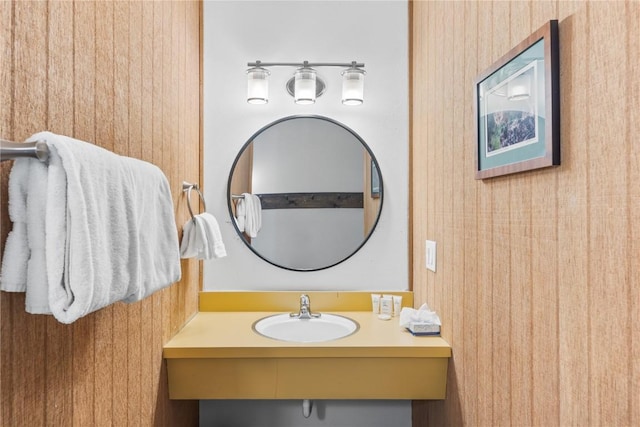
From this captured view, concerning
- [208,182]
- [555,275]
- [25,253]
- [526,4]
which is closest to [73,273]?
[25,253]

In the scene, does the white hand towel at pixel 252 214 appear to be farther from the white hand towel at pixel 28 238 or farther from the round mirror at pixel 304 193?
the white hand towel at pixel 28 238

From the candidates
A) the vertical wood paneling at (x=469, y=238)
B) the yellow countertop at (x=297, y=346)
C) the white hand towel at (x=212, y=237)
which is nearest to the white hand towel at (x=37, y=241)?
the yellow countertop at (x=297, y=346)

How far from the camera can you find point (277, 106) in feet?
6.34

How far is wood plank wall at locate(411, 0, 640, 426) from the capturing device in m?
0.62

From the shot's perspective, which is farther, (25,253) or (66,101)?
(66,101)

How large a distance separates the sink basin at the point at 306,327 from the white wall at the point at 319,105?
0.62 feet

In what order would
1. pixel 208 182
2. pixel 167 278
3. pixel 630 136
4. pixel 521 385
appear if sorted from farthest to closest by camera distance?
pixel 208 182
pixel 167 278
pixel 521 385
pixel 630 136

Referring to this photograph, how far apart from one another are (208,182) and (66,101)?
110 centimetres

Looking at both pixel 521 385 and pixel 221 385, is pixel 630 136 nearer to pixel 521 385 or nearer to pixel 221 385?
pixel 521 385

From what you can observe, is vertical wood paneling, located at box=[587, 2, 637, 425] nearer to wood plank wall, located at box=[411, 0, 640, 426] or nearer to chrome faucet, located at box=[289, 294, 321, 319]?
wood plank wall, located at box=[411, 0, 640, 426]

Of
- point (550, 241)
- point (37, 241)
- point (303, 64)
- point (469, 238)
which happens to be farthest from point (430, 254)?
point (37, 241)

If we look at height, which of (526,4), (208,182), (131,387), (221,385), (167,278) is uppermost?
(526,4)

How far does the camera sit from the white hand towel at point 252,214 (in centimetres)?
192

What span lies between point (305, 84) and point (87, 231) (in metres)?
1.36
